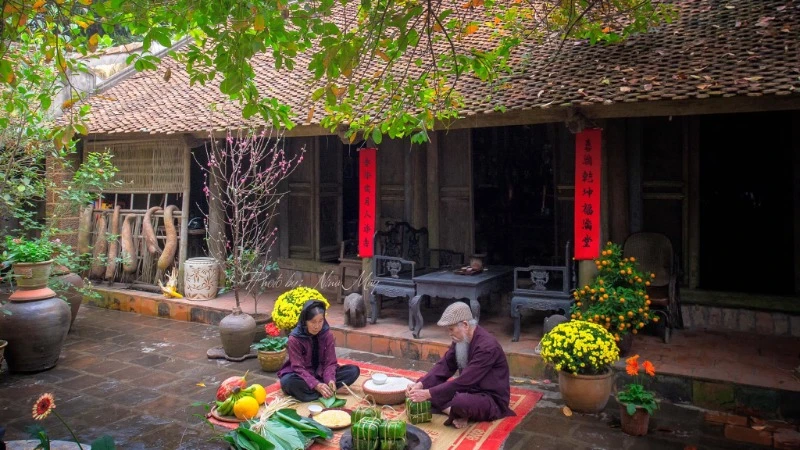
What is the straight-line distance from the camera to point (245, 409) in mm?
5195

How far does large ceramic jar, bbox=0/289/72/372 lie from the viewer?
6.65m

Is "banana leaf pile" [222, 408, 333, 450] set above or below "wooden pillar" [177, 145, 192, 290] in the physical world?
below

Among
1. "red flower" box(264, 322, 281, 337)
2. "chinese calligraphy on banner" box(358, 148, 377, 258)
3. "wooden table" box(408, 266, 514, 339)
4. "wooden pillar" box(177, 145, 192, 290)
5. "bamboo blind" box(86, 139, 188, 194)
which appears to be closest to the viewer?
"red flower" box(264, 322, 281, 337)

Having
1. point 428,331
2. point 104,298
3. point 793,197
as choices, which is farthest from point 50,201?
point 793,197

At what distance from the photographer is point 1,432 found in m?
3.21

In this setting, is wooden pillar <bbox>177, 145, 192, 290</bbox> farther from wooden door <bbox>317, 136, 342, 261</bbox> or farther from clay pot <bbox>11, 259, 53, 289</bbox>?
clay pot <bbox>11, 259, 53, 289</bbox>

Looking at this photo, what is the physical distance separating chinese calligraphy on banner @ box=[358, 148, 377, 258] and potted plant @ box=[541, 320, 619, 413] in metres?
3.57

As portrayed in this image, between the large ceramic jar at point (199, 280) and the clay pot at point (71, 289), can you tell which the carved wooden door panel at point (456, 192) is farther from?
the clay pot at point (71, 289)

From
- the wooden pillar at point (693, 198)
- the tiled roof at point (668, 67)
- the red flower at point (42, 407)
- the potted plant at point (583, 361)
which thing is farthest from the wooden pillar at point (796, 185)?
the red flower at point (42, 407)

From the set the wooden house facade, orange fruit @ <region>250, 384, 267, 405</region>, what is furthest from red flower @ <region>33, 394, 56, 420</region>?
the wooden house facade

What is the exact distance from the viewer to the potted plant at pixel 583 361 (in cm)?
525

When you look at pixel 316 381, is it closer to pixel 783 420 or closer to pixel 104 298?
pixel 783 420

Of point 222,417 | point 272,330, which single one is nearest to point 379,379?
point 222,417

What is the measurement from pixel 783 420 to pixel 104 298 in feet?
33.9
